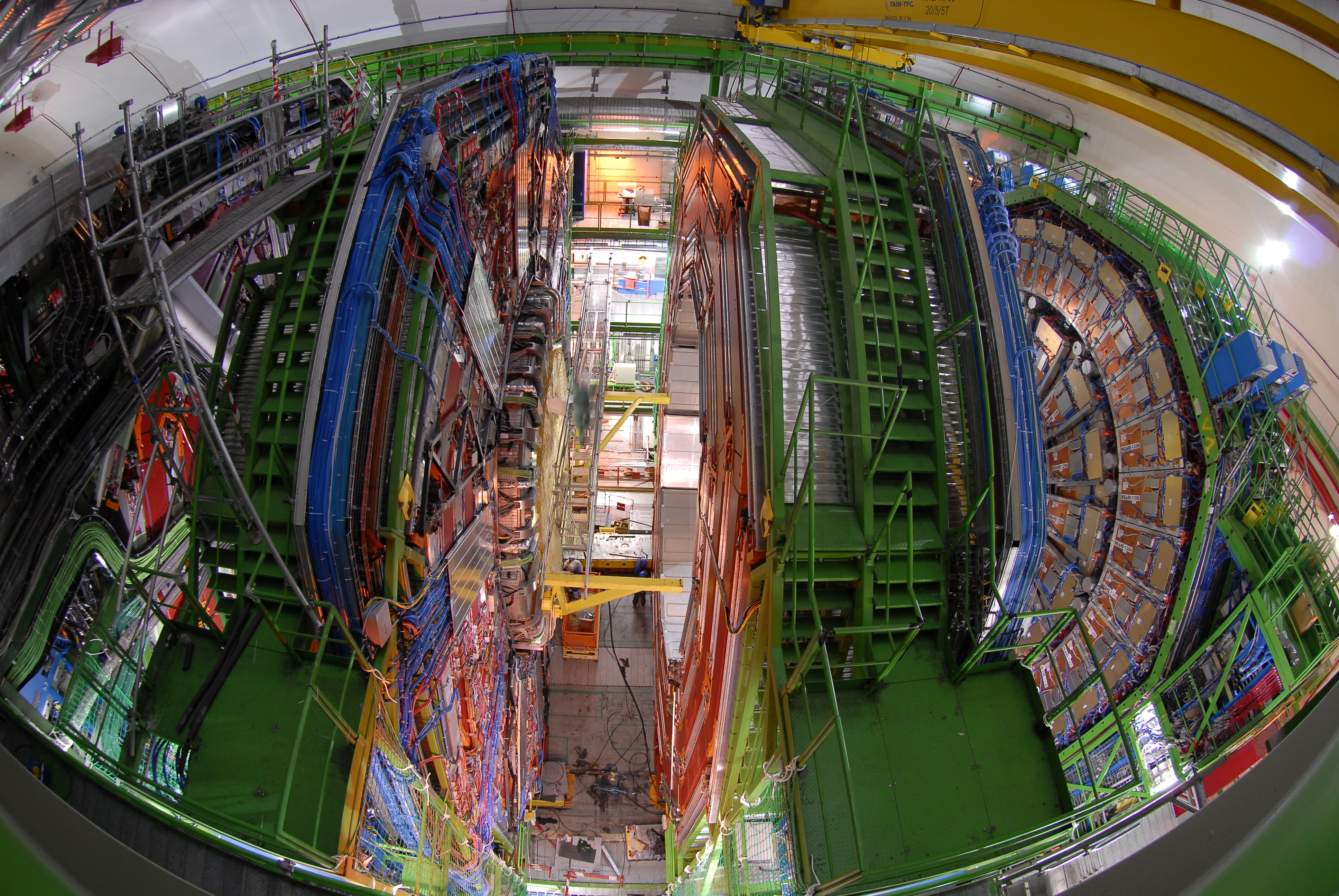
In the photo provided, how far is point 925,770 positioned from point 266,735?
452 cm

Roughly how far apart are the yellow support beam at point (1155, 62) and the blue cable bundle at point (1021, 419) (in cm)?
152

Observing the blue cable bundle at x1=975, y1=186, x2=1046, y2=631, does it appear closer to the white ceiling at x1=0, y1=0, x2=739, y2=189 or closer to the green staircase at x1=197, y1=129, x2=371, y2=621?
the green staircase at x1=197, y1=129, x2=371, y2=621

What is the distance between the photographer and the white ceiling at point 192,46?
290cm

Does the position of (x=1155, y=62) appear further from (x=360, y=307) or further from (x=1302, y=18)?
(x=360, y=307)

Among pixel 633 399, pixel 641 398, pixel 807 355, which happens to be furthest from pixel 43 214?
pixel 633 399

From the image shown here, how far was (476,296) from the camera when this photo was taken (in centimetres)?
587

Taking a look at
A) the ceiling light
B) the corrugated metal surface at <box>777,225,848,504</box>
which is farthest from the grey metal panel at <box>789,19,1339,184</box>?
the corrugated metal surface at <box>777,225,848,504</box>

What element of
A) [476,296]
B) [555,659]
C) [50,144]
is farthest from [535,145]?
[555,659]

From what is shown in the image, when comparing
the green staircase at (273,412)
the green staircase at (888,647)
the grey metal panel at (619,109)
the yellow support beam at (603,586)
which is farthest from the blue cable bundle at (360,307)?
the grey metal panel at (619,109)

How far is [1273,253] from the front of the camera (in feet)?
13.0

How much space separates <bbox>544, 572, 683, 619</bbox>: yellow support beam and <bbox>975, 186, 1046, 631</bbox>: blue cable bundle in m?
4.61

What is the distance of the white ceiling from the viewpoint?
2902mm

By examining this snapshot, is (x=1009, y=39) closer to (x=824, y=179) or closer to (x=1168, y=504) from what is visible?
(x=824, y=179)

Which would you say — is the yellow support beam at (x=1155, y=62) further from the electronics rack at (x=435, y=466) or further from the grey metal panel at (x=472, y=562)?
the grey metal panel at (x=472, y=562)
